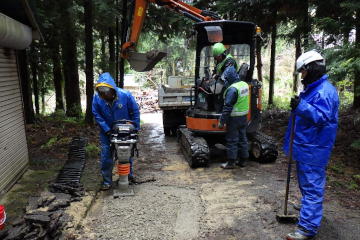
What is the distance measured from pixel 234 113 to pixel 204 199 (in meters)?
1.80

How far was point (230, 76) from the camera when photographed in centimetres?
519

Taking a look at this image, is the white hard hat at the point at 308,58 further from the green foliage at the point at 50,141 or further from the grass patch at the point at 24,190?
the green foliage at the point at 50,141

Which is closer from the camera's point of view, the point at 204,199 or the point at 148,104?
the point at 204,199

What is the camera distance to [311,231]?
2.98 m

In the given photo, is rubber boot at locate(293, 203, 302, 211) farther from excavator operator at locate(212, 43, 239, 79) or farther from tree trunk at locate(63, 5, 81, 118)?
tree trunk at locate(63, 5, 81, 118)

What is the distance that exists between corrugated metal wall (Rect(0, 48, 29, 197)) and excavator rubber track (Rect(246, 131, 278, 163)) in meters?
4.42

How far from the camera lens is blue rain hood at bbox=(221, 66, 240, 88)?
518cm

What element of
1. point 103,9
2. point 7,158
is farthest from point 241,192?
point 103,9

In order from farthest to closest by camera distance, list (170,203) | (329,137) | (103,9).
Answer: (103,9), (170,203), (329,137)

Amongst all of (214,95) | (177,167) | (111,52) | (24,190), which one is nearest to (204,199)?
(177,167)

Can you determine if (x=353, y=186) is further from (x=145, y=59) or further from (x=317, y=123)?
(x=145, y=59)

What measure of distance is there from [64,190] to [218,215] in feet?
7.42

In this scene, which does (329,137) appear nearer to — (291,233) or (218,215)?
(291,233)

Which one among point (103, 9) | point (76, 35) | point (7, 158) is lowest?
point (7, 158)
